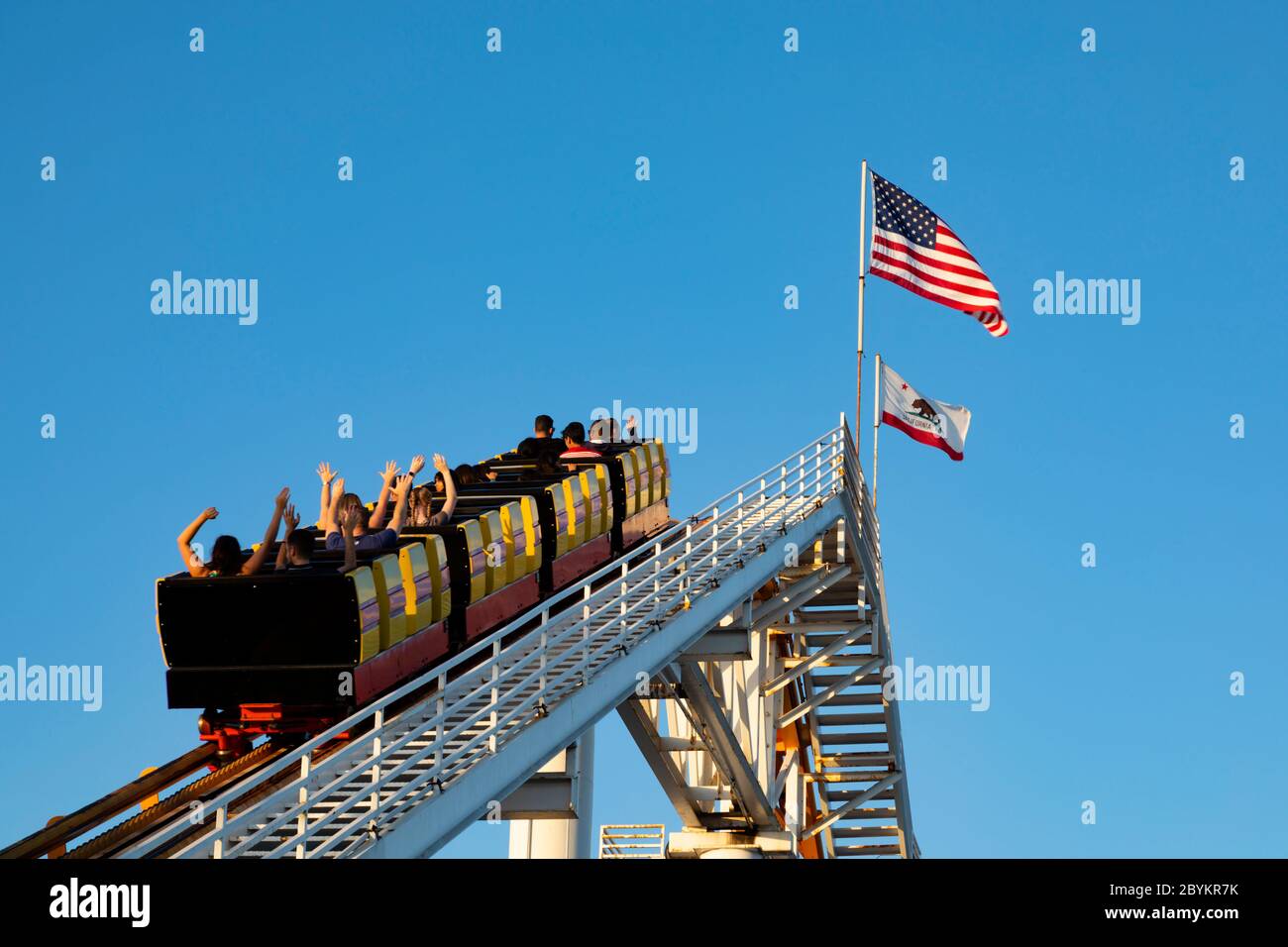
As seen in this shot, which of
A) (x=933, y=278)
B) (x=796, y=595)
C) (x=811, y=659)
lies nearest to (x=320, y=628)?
(x=796, y=595)

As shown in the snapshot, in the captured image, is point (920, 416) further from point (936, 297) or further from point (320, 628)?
point (320, 628)

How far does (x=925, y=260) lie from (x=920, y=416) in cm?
259

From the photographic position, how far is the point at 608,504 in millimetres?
24656

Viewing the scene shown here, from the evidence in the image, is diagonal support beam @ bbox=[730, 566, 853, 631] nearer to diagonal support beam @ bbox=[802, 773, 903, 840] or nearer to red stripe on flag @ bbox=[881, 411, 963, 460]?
red stripe on flag @ bbox=[881, 411, 963, 460]

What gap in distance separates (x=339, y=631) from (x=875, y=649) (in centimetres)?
1504

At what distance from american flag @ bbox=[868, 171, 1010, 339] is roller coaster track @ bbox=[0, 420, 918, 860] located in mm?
3626

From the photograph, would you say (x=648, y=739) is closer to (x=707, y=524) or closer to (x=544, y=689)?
(x=707, y=524)

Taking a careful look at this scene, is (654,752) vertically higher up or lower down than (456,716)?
lower down

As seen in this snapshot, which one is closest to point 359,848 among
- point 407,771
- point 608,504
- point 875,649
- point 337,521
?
point 407,771

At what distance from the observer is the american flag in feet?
102

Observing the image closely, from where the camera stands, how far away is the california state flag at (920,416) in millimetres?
31141

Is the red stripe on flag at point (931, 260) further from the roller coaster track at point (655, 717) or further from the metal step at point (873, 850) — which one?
the metal step at point (873, 850)

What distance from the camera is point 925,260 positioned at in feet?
103

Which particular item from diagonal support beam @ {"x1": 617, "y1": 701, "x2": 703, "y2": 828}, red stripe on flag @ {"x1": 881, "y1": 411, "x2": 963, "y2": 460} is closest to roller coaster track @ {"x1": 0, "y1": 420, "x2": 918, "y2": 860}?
diagonal support beam @ {"x1": 617, "y1": 701, "x2": 703, "y2": 828}
